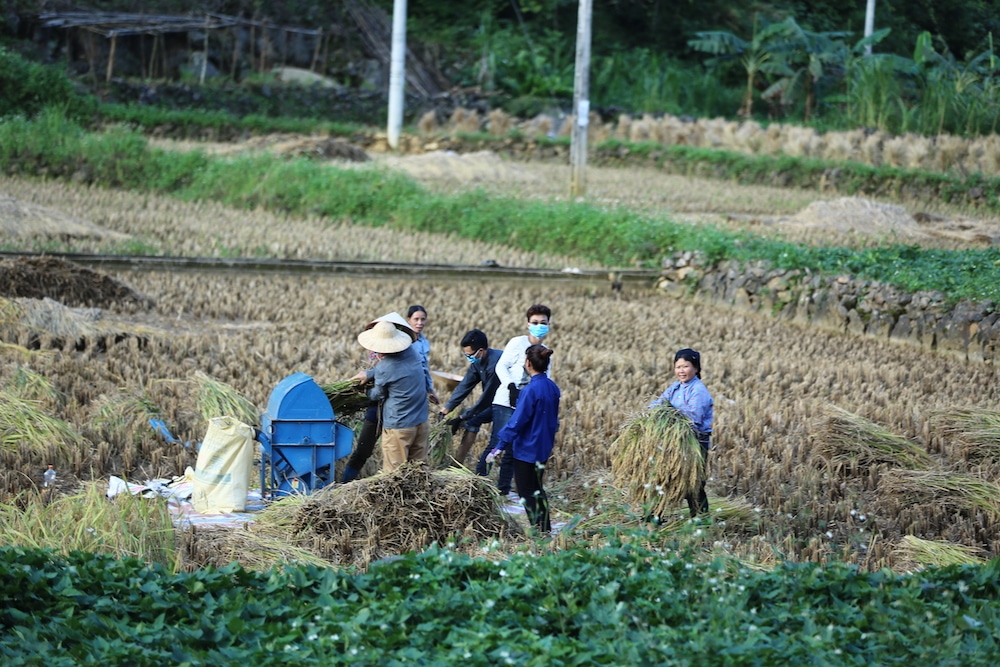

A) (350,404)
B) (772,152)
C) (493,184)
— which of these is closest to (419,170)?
(493,184)

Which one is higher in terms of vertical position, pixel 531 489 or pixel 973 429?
pixel 973 429

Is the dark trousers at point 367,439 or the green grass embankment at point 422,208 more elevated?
the green grass embankment at point 422,208

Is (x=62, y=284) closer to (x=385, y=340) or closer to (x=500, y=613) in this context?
(x=385, y=340)

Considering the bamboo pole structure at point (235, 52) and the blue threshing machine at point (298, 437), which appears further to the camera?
the bamboo pole structure at point (235, 52)

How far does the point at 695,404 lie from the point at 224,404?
128 inches

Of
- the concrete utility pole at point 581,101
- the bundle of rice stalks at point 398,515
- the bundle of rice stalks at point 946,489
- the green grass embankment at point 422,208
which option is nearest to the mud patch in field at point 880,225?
the green grass embankment at point 422,208

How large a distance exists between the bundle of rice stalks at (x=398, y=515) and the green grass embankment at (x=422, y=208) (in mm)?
8219

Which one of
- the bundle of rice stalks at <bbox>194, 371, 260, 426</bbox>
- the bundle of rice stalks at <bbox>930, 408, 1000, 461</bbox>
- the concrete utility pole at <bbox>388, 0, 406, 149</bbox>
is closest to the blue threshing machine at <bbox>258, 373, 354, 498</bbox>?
the bundle of rice stalks at <bbox>194, 371, 260, 426</bbox>

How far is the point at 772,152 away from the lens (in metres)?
27.5

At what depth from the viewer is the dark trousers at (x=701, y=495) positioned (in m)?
6.85

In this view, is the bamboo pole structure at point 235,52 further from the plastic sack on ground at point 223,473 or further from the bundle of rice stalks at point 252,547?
the bundle of rice stalks at point 252,547

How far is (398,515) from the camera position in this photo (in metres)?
6.45

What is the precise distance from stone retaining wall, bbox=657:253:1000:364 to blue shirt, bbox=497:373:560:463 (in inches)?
274

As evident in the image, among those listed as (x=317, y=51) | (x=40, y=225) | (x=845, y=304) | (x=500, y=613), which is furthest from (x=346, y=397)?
(x=317, y=51)
